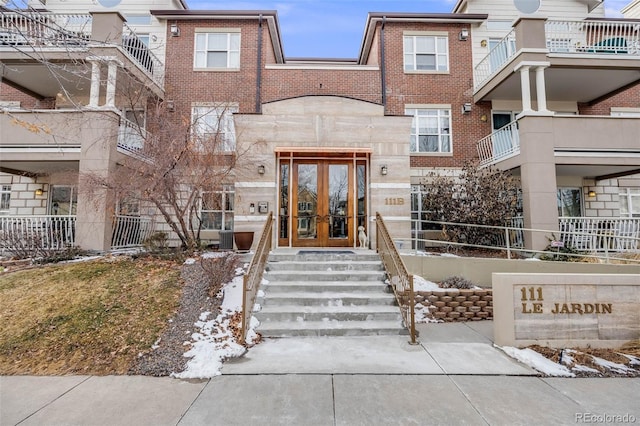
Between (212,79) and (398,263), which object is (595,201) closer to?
(398,263)

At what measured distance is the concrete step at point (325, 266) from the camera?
7246 mm

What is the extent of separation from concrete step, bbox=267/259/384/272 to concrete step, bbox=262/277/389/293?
0.61 meters

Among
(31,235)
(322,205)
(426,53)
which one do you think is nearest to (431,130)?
(426,53)

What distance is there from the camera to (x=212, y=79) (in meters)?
13.2

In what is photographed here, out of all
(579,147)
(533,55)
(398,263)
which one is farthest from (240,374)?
(533,55)

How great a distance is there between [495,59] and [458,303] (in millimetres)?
10682

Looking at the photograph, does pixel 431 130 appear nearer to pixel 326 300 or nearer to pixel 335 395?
pixel 326 300

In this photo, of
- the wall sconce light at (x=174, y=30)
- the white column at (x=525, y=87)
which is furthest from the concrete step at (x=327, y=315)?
the wall sconce light at (x=174, y=30)

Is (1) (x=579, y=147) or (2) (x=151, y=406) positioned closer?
(2) (x=151, y=406)

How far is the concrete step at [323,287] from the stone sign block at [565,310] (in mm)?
2240

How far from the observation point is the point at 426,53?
13.6 m

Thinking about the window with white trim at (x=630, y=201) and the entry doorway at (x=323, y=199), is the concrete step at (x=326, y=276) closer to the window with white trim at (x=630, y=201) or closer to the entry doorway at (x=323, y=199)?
the entry doorway at (x=323, y=199)

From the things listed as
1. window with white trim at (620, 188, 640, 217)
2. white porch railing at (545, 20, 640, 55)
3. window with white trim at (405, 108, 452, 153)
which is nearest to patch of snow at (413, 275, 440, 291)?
window with white trim at (405, 108, 452, 153)

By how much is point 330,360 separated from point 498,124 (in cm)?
1282
